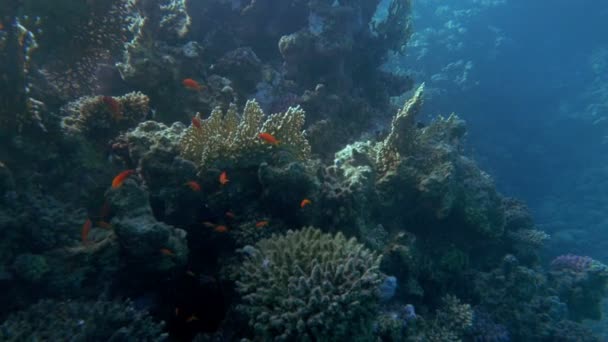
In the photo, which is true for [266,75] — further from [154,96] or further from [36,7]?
[36,7]

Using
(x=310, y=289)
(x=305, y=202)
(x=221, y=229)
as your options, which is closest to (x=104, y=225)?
(x=221, y=229)

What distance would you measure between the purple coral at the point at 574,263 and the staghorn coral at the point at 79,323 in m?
10.9

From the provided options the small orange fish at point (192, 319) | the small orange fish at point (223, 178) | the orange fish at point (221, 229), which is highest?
the small orange fish at point (223, 178)

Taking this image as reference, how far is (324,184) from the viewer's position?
189 inches

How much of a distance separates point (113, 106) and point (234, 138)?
1881 millimetres

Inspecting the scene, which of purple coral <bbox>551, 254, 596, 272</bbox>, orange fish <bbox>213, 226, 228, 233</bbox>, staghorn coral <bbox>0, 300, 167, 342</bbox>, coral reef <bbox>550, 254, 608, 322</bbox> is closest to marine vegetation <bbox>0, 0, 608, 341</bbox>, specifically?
staghorn coral <bbox>0, 300, 167, 342</bbox>

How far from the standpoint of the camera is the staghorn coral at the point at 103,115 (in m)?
5.04

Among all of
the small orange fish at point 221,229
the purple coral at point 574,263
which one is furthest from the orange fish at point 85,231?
the purple coral at point 574,263

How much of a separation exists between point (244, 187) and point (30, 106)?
111 inches

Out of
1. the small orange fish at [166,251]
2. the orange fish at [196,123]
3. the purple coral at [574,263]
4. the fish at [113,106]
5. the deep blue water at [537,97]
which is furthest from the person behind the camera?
the deep blue water at [537,97]

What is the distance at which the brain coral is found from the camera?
3.14m

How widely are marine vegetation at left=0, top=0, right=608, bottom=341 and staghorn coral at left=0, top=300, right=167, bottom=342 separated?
2 centimetres

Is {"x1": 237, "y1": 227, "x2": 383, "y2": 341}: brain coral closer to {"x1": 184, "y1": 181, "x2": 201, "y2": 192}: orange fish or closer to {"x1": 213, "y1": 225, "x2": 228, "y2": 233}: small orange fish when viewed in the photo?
{"x1": 213, "y1": 225, "x2": 228, "y2": 233}: small orange fish

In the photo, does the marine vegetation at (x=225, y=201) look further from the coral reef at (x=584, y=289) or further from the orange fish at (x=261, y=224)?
the coral reef at (x=584, y=289)
